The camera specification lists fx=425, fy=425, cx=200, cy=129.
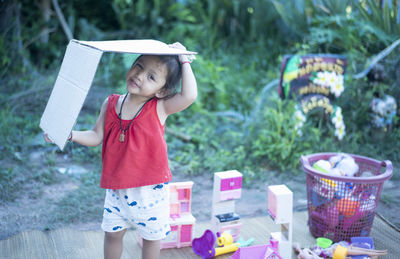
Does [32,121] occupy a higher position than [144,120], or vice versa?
[144,120]

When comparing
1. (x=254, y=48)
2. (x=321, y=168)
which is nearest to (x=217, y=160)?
(x=321, y=168)

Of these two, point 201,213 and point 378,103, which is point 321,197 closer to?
point 201,213

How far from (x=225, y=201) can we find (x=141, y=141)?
0.82 m

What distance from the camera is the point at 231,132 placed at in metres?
4.05

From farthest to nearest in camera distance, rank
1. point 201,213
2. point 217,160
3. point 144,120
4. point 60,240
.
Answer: point 217,160
point 201,213
point 60,240
point 144,120

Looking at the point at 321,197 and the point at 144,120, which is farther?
the point at 321,197

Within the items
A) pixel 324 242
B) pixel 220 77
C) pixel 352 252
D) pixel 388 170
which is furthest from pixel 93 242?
pixel 220 77

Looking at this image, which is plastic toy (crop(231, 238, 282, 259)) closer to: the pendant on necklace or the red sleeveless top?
the red sleeveless top

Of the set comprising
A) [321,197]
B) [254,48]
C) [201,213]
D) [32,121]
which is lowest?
[201,213]

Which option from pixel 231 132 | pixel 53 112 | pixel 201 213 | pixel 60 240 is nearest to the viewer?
pixel 53 112

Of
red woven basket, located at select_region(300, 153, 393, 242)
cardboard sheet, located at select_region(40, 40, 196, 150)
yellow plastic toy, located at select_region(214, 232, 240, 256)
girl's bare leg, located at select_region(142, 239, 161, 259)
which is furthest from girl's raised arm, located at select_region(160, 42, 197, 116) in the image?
red woven basket, located at select_region(300, 153, 393, 242)

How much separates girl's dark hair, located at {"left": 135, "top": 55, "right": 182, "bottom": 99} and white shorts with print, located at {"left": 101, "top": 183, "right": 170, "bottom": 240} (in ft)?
1.39

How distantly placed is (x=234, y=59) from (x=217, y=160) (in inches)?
90.2

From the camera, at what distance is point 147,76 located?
5.89ft
